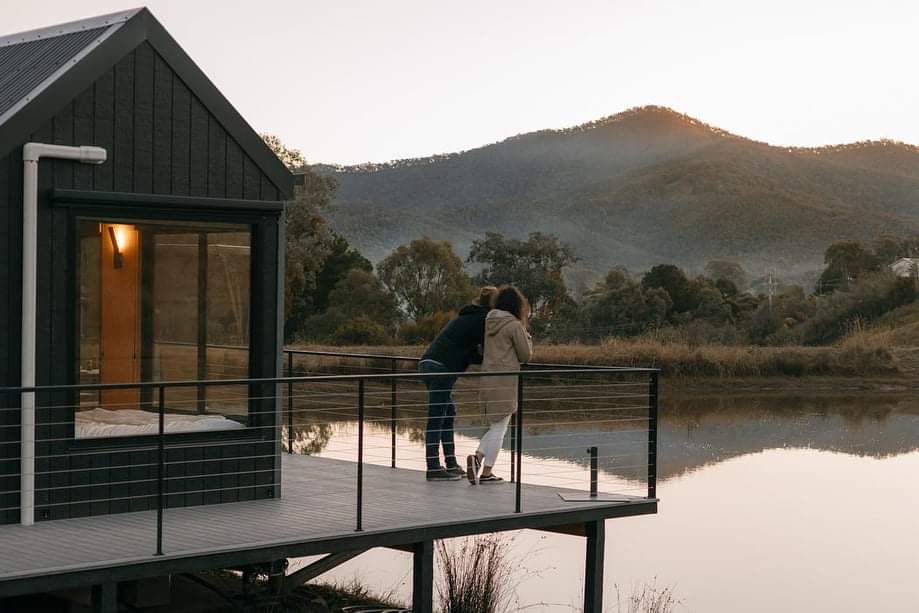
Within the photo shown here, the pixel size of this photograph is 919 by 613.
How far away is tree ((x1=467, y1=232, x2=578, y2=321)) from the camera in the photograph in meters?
46.3

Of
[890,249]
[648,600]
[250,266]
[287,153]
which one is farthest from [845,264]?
[250,266]

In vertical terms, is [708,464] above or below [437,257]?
below

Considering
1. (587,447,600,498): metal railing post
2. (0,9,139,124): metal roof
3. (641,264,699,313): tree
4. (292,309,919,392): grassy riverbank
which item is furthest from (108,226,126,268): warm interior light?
(641,264,699,313): tree

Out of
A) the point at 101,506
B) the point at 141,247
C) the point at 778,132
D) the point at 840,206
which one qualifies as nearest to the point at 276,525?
the point at 101,506

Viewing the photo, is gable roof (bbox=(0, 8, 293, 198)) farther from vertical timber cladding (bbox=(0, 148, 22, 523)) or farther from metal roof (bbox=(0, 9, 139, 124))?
vertical timber cladding (bbox=(0, 148, 22, 523))

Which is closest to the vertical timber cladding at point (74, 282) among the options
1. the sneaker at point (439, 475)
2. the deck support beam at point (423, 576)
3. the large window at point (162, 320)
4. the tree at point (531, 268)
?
the large window at point (162, 320)

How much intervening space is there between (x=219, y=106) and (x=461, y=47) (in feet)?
145

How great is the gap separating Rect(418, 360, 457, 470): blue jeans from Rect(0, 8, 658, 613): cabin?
0.47 m

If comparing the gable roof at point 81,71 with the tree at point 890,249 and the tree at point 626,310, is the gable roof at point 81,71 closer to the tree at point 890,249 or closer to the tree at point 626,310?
the tree at point 626,310

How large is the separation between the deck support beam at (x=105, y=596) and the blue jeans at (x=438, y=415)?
10.6 feet

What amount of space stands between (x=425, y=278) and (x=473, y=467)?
34319 mm

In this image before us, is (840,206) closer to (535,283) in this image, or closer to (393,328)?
(535,283)

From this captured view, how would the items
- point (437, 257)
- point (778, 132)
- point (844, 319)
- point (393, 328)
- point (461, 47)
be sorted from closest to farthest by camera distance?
point (393, 328), point (844, 319), point (437, 257), point (461, 47), point (778, 132)

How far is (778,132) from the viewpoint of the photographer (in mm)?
106438
